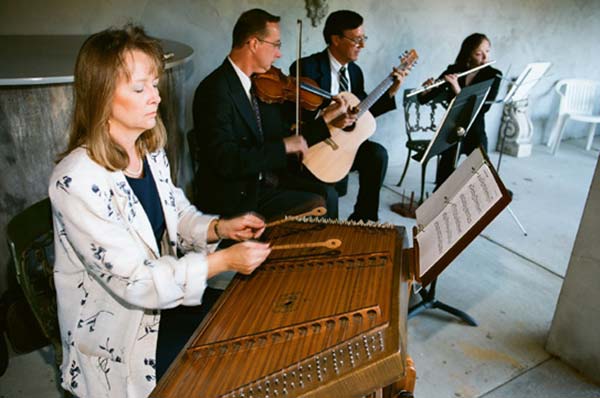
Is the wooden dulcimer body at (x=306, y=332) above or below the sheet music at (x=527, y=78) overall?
below

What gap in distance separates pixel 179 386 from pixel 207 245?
2.34 feet

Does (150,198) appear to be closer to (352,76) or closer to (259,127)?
(259,127)

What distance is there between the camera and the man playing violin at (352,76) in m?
3.35

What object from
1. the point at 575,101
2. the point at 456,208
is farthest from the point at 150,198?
the point at 575,101

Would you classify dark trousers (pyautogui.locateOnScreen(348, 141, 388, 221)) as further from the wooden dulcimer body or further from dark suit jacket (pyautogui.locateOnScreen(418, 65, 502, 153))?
the wooden dulcimer body

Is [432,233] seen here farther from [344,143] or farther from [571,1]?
[571,1]

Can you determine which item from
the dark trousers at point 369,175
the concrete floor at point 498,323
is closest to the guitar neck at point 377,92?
the dark trousers at point 369,175

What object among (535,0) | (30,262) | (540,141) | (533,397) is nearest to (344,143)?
(533,397)

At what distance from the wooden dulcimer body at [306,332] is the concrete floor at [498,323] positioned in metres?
1.03

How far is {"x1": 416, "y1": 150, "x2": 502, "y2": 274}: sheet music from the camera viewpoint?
56.9 inches

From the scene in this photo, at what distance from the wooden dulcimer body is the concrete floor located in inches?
40.4

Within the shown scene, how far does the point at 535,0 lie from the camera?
18.2ft

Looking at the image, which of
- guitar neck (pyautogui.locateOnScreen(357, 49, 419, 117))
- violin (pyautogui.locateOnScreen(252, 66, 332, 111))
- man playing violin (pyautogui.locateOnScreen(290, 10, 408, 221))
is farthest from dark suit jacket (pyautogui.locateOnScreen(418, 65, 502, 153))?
violin (pyautogui.locateOnScreen(252, 66, 332, 111))

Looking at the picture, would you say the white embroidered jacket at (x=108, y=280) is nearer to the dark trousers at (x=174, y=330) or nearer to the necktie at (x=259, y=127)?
the dark trousers at (x=174, y=330)
